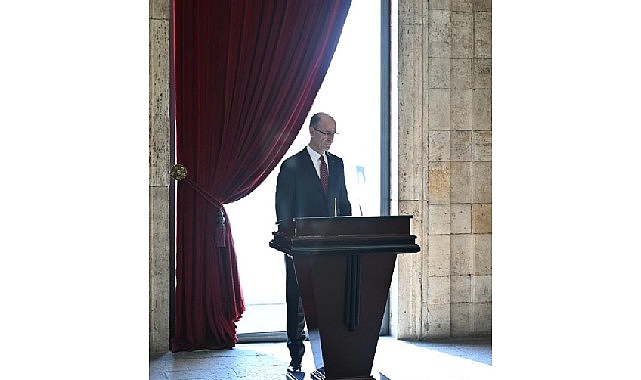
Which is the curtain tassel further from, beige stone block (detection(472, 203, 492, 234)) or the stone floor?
beige stone block (detection(472, 203, 492, 234))

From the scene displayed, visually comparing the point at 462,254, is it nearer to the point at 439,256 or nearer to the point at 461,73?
the point at 439,256

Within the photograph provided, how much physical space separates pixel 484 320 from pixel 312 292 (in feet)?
9.61

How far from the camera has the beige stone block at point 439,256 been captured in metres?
7.75

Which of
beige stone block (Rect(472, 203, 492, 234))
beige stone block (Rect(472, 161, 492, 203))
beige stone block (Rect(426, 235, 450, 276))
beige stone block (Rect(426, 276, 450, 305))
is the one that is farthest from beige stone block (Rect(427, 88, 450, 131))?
beige stone block (Rect(426, 276, 450, 305))

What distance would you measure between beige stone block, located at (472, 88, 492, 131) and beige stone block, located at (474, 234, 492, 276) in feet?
2.91

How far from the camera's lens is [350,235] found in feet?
17.3

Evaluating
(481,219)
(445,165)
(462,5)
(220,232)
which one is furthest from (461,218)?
(220,232)

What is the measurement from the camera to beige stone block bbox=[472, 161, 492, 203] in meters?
7.84
